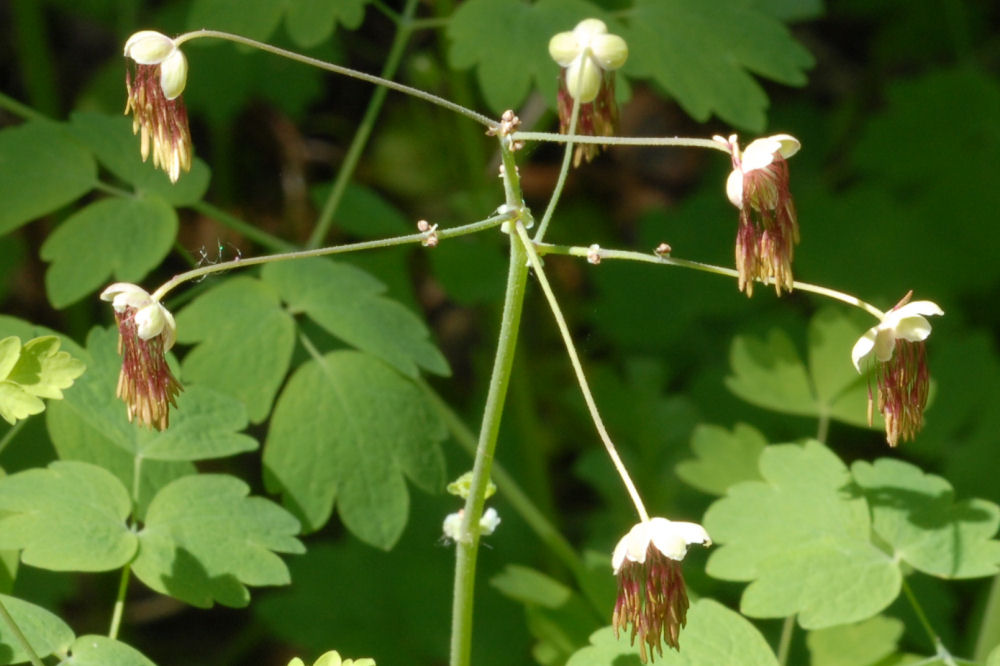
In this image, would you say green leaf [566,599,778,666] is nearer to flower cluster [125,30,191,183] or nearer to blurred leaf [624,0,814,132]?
flower cluster [125,30,191,183]

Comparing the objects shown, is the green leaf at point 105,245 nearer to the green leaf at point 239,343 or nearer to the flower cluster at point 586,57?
the green leaf at point 239,343

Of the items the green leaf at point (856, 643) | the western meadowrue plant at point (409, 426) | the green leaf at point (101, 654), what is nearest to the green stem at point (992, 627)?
the western meadowrue plant at point (409, 426)

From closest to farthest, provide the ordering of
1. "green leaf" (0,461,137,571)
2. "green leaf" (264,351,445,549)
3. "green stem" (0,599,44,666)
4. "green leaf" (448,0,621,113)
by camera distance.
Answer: "green stem" (0,599,44,666)
"green leaf" (0,461,137,571)
"green leaf" (264,351,445,549)
"green leaf" (448,0,621,113)

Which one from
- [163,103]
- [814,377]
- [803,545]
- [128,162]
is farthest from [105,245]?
[814,377]

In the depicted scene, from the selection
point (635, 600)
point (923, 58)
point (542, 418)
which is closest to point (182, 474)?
point (635, 600)

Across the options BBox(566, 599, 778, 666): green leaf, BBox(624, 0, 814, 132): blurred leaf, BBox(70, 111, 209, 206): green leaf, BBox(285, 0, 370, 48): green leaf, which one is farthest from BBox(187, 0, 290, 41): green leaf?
BBox(566, 599, 778, 666): green leaf

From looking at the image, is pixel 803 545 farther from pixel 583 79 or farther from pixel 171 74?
pixel 171 74

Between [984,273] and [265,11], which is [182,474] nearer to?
[265,11]
